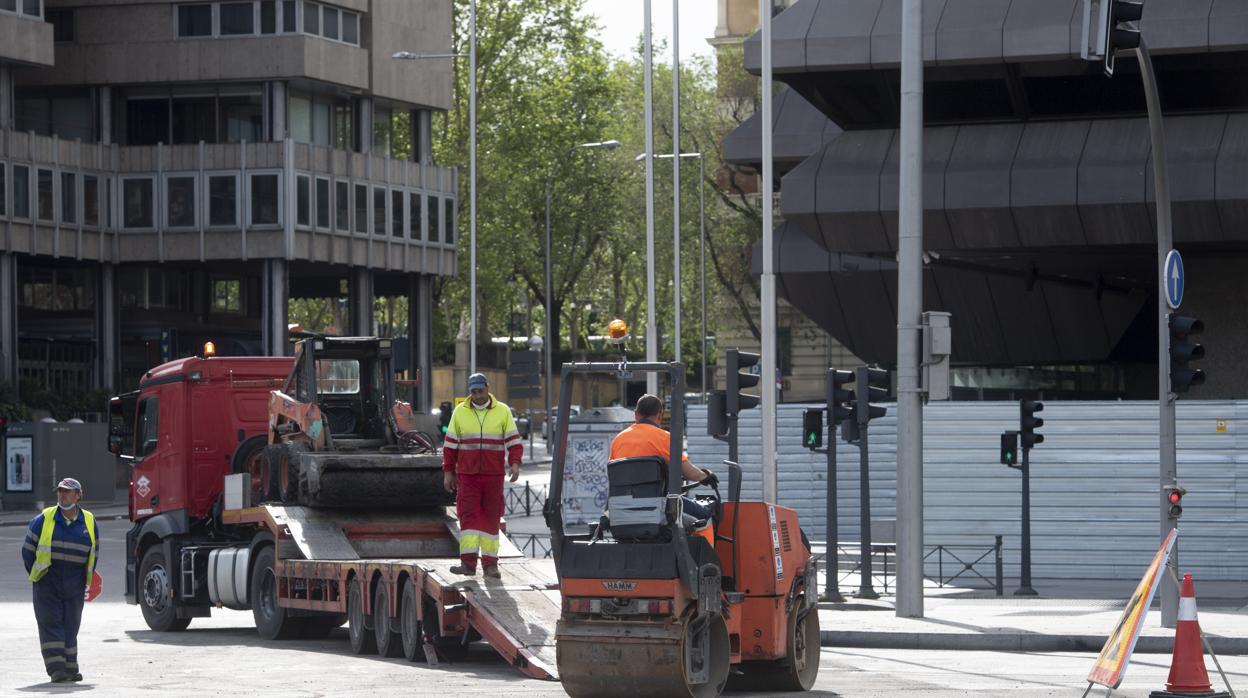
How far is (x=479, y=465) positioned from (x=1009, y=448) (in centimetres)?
1093

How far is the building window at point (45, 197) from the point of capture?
57.3 m

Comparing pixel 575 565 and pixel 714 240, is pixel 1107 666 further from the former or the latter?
pixel 714 240

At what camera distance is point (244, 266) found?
6481 cm

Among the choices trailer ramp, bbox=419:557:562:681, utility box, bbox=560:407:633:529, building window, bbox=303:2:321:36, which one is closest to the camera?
trailer ramp, bbox=419:557:562:681

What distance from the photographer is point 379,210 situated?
64438 mm

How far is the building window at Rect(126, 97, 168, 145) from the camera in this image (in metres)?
61.0

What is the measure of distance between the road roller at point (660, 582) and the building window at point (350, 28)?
4915 centimetres

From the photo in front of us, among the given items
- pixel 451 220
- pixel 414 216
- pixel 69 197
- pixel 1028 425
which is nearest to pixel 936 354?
pixel 1028 425

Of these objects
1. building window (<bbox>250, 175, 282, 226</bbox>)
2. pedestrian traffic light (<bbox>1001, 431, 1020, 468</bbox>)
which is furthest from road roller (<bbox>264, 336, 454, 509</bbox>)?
building window (<bbox>250, 175, 282, 226</bbox>)

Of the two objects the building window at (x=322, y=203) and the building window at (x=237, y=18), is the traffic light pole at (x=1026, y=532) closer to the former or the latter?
the building window at (x=322, y=203)

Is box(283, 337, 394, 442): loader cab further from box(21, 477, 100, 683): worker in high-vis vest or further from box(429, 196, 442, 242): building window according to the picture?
box(429, 196, 442, 242): building window

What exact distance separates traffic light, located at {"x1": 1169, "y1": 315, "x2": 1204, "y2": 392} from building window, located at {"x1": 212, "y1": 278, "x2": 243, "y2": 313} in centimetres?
5296

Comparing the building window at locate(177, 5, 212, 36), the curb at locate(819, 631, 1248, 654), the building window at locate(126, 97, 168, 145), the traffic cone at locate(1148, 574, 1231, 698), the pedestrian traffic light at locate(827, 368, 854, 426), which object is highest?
the building window at locate(177, 5, 212, 36)

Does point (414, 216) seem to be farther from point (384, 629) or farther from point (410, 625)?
point (410, 625)
